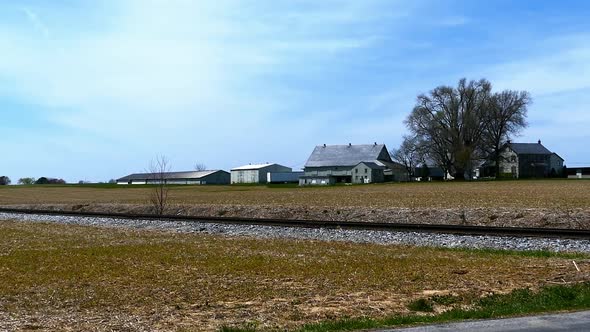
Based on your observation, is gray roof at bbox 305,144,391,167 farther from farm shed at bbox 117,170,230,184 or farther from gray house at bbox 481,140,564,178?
farm shed at bbox 117,170,230,184

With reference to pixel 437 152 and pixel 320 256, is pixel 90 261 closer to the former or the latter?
pixel 320 256

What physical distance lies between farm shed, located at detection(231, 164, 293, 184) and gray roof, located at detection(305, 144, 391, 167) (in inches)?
1098

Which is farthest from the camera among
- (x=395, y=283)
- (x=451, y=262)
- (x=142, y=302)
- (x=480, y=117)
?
(x=480, y=117)

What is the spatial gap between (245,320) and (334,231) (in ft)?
51.6

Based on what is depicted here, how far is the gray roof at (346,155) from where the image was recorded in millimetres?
152750

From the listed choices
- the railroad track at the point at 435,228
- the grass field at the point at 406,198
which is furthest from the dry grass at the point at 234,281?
the grass field at the point at 406,198

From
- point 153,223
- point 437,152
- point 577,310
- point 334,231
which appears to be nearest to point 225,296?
point 577,310

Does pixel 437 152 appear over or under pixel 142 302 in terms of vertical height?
over

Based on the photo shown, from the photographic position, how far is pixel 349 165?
495 feet

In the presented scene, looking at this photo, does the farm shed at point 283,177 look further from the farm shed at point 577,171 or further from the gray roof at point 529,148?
the farm shed at point 577,171

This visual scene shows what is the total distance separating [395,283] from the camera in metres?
12.9

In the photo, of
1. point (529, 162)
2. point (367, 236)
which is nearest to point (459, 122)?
point (529, 162)

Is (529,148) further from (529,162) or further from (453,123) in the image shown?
(453,123)

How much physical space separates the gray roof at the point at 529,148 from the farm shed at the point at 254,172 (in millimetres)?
64425
